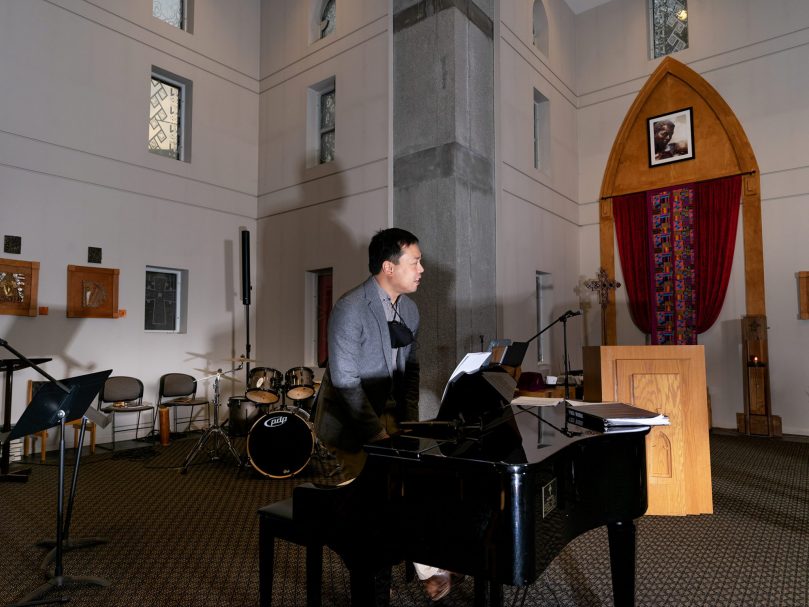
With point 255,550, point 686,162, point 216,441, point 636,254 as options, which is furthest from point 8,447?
point 686,162

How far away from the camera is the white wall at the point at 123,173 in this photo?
246 inches

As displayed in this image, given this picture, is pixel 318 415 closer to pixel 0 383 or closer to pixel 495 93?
pixel 0 383

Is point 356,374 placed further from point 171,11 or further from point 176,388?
point 171,11

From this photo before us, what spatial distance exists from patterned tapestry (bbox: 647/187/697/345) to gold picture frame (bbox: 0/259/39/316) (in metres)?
8.05

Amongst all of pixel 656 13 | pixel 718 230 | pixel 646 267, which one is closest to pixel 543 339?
pixel 646 267

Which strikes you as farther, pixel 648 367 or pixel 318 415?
pixel 648 367

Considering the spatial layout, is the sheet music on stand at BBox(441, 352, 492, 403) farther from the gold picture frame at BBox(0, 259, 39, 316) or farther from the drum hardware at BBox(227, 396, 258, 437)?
the gold picture frame at BBox(0, 259, 39, 316)

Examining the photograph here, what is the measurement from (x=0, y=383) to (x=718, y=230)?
29.8ft

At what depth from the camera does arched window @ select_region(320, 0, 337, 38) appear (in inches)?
335

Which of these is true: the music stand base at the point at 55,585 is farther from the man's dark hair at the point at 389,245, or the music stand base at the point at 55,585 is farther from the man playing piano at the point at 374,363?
the man's dark hair at the point at 389,245

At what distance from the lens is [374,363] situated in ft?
7.63

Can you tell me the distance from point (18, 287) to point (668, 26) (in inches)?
378

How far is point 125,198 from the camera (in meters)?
7.10

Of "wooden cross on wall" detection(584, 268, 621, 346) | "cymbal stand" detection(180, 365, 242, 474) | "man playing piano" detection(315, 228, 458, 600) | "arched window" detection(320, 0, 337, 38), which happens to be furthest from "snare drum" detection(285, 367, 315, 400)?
"arched window" detection(320, 0, 337, 38)
